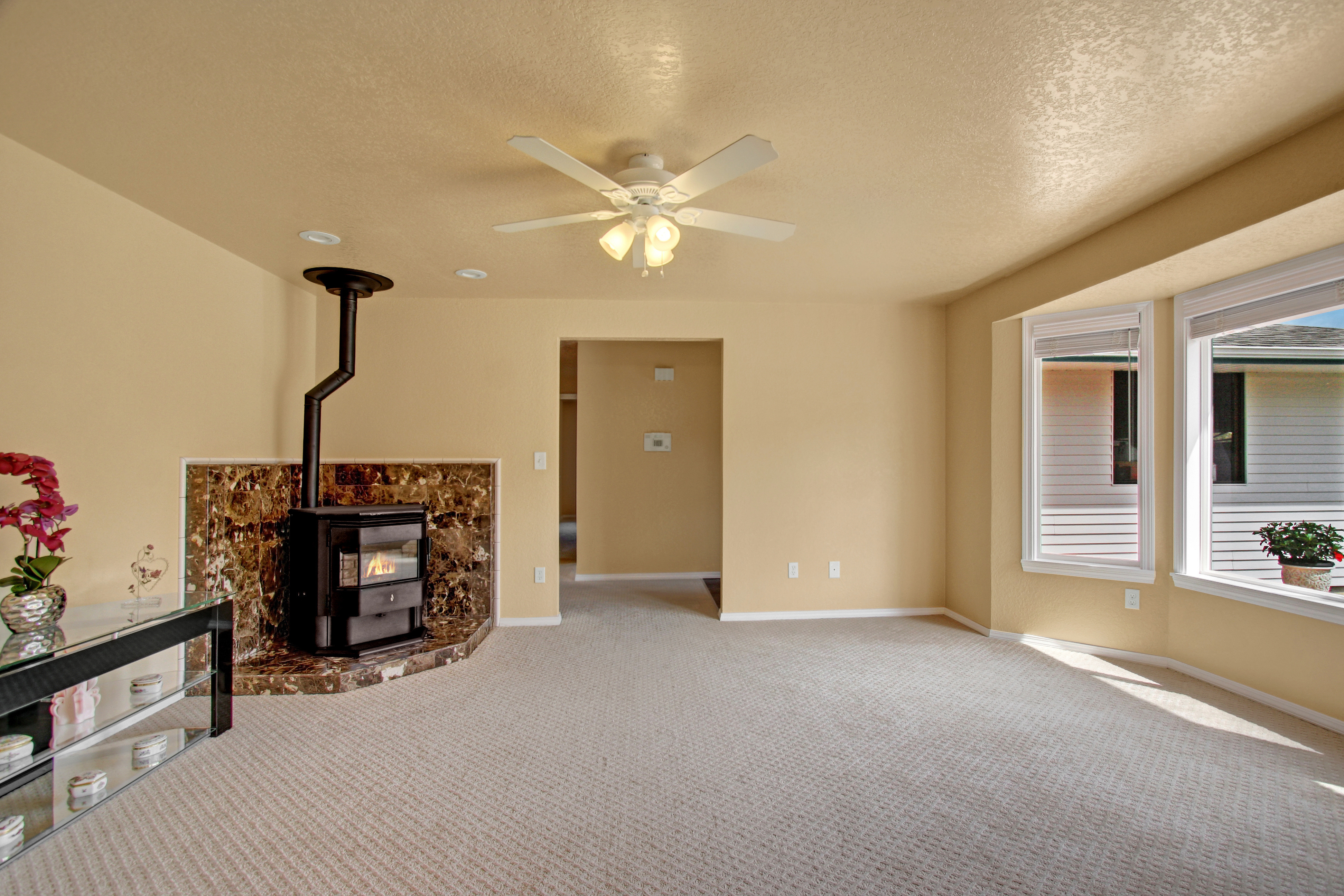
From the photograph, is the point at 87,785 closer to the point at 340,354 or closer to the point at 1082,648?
the point at 340,354

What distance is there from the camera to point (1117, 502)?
381cm

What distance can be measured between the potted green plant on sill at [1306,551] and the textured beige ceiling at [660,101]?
1806 mm

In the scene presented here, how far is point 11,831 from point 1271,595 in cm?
512

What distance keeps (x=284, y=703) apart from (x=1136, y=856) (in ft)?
11.8

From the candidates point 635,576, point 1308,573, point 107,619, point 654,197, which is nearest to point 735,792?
point 654,197

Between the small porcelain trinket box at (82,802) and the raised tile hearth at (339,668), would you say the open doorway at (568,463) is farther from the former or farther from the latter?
the small porcelain trinket box at (82,802)

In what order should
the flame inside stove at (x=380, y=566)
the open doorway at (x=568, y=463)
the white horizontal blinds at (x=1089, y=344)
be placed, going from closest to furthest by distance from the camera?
the flame inside stove at (x=380, y=566), the white horizontal blinds at (x=1089, y=344), the open doorway at (x=568, y=463)

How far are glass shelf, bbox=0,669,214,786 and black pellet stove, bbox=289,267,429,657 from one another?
0.71 metres

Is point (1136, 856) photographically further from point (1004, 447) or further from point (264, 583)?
point (264, 583)

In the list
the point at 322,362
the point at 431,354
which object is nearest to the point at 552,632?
the point at 431,354

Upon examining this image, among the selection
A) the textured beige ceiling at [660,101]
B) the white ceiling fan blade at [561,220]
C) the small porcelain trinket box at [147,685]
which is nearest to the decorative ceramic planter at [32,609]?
the small porcelain trinket box at [147,685]

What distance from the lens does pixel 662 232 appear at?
2.32 meters

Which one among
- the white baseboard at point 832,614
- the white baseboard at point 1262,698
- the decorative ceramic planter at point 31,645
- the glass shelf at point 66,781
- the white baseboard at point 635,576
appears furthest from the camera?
the white baseboard at point 635,576

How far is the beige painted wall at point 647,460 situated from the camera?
20.5 ft
